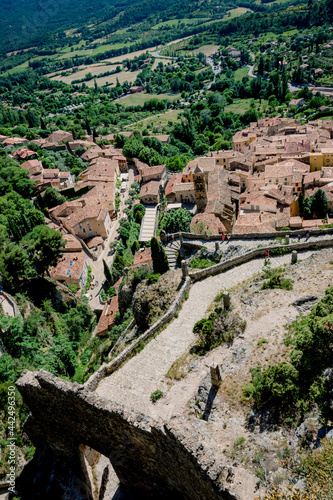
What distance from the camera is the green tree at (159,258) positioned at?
107 feet

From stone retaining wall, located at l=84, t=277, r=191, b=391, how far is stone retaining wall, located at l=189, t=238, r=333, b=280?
1310mm

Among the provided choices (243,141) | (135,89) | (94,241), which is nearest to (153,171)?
(94,241)

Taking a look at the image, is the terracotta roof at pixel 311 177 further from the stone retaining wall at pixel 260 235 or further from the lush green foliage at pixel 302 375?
the lush green foliage at pixel 302 375

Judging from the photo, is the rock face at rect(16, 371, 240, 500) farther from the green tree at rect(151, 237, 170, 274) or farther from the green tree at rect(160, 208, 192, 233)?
the green tree at rect(160, 208, 192, 233)

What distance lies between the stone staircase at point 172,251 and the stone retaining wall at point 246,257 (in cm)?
642

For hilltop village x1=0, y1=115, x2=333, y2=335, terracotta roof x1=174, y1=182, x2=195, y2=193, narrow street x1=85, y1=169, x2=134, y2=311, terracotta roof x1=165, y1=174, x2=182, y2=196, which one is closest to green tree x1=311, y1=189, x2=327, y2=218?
hilltop village x1=0, y1=115, x2=333, y2=335

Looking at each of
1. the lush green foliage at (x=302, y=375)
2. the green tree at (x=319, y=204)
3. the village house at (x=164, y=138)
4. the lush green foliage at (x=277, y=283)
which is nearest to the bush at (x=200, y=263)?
the lush green foliage at (x=277, y=283)

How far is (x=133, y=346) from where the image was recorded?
22.9 m

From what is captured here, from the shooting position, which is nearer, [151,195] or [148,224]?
[148,224]

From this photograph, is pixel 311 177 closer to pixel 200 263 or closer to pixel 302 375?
pixel 200 263

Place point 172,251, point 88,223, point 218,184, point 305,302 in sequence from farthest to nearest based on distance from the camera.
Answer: point 88,223
point 218,184
point 172,251
point 305,302

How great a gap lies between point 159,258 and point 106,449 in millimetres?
20288

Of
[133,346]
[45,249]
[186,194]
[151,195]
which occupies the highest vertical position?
[133,346]

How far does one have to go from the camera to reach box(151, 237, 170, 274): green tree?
1290 inches
